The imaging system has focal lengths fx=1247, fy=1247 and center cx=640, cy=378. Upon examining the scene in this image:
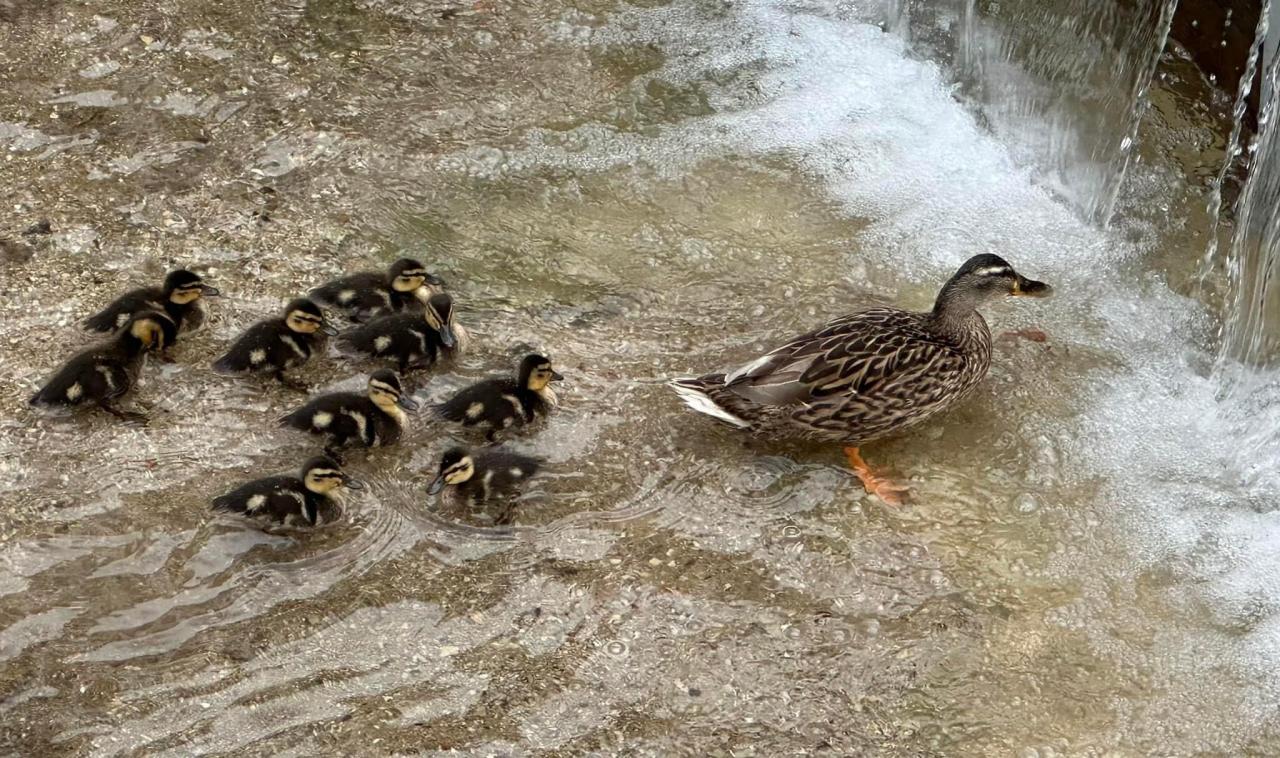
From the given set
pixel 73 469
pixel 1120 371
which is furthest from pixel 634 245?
pixel 73 469

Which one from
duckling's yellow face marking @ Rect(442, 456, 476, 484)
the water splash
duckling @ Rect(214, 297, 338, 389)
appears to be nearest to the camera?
duckling's yellow face marking @ Rect(442, 456, 476, 484)

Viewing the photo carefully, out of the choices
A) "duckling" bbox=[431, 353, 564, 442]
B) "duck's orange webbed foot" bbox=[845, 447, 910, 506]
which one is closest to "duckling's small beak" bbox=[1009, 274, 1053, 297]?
"duck's orange webbed foot" bbox=[845, 447, 910, 506]

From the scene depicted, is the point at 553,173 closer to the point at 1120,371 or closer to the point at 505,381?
the point at 505,381

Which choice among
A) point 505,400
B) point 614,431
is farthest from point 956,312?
point 505,400

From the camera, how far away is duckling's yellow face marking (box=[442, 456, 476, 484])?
11.3 ft

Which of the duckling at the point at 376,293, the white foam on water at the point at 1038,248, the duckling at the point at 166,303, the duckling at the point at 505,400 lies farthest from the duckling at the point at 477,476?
the white foam on water at the point at 1038,248

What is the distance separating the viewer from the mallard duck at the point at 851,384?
12.0ft

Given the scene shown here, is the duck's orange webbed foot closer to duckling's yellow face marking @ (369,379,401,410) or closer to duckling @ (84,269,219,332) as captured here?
duckling's yellow face marking @ (369,379,401,410)

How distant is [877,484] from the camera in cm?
368

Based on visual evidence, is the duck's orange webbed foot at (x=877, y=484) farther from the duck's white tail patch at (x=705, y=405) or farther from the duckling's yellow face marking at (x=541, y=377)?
the duckling's yellow face marking at (x=541, y=377)

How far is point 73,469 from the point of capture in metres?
3.55

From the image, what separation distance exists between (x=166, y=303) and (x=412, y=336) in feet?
2.68

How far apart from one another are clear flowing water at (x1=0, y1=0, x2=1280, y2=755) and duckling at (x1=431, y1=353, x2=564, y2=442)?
0.12 metres

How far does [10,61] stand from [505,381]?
2.92 meters
